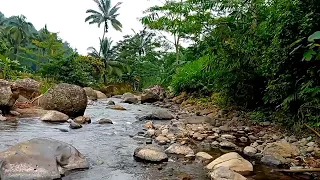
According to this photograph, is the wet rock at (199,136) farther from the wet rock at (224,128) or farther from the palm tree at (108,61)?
the palm tree at (108,61)

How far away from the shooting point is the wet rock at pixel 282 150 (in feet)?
15.9

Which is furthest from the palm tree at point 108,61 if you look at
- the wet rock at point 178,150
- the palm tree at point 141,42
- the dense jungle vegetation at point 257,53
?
the wet rock at point 178,150

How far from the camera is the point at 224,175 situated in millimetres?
3688

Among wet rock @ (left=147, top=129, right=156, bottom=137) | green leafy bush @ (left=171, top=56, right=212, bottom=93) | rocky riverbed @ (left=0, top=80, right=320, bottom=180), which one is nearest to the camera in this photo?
rocky riverbed @ (left=0, top=80, right=320, bottom=180)

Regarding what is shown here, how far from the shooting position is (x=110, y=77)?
33562mm

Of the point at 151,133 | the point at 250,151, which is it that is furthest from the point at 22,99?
the point at 250,151

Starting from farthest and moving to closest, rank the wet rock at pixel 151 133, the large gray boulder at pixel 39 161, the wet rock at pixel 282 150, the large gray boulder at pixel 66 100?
the large gray boulder at pixel 66 100 < the wet rock at pixel 151 133 < the wet rock at pixel 282 150 < the large gray boulder at pixel 39 161

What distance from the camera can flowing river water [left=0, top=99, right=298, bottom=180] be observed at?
387 cm

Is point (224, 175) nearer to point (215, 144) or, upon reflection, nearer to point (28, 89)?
point (215, 144)

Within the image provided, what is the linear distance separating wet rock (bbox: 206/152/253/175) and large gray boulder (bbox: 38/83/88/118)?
5239 millimetres

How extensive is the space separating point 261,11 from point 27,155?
22.1ft

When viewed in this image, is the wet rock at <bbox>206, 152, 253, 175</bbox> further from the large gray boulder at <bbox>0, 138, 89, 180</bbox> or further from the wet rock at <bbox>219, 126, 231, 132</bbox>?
the wet rock at <bbox>219, 126, 231, 132</bbox>

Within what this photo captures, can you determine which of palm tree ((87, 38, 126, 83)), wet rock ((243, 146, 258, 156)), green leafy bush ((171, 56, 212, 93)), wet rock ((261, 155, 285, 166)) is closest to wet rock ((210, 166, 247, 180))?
wet rock ((261, 155, 285, 166))

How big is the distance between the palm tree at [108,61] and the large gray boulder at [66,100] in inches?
890
